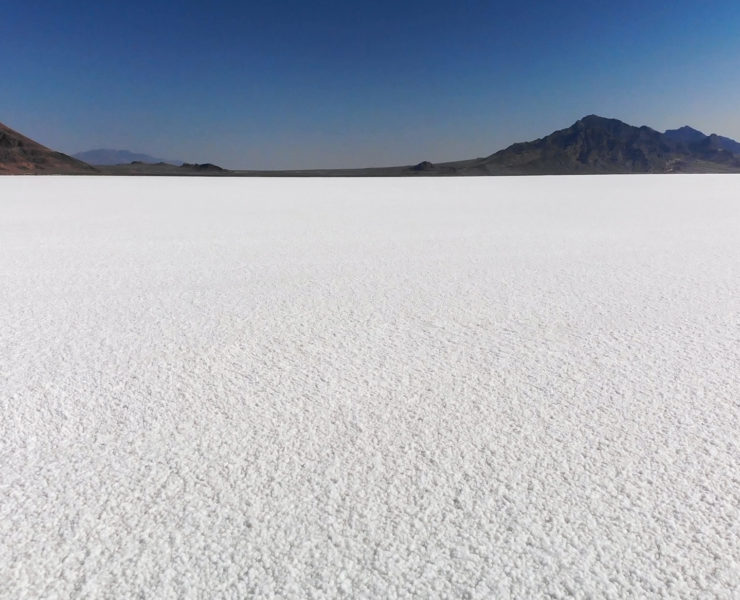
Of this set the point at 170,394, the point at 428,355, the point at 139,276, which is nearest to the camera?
the point at 170,394

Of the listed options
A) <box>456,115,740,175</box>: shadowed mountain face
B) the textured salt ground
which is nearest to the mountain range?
<box>456,115,740,175</box>: shadowed mountain face

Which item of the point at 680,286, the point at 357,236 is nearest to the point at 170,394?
the point at 680,286

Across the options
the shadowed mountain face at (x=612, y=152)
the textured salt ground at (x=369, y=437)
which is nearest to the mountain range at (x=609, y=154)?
the shadowed mountain face at (x=612, y=152)

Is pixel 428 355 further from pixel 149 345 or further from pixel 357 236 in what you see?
pixel 357 236

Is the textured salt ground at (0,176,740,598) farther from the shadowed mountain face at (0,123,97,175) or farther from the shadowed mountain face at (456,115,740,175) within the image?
the shadowed mountain face at (456,115,740,175)

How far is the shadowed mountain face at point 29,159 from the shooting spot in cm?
6175

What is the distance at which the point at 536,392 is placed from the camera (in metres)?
2.13

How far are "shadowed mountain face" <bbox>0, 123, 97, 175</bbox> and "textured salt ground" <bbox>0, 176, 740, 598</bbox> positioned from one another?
66138 millimetres

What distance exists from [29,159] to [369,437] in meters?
76.1

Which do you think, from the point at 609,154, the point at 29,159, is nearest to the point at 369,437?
the point at 29,159

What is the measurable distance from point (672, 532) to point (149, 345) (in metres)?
2.26

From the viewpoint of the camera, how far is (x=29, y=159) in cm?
6444

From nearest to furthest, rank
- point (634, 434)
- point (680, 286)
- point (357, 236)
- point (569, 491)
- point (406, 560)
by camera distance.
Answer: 1. point (406, 560)
2. point (569, 491)
3. point (634, 434)
4. point (680, 286)
5. point (357, 236)

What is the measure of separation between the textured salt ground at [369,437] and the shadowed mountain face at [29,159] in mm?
66138
